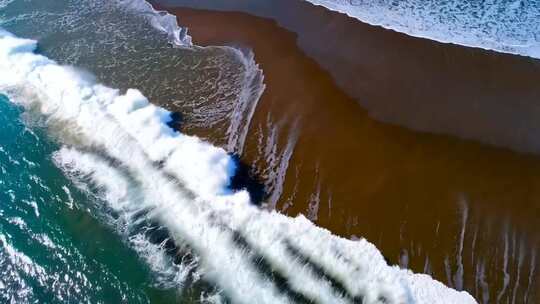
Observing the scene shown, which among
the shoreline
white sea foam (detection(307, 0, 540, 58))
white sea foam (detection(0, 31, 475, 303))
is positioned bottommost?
white sea foam (detection(0, 31, 475, 303))

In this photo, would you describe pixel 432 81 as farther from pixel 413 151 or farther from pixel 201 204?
pixel 201 204

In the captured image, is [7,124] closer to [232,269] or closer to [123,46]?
[123,46]

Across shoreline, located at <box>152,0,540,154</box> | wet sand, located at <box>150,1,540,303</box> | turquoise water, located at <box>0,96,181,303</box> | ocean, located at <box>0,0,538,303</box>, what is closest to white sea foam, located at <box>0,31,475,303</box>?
ocean, located at <box>0,0,538,303</box>

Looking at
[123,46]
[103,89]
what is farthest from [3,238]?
[123,46]

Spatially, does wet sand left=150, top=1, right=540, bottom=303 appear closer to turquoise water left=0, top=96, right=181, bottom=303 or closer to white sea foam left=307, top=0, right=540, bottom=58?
white sea foam left=307, top=0, right=540, bottom=58

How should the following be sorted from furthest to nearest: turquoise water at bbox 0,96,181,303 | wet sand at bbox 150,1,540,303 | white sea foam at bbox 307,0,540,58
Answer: white sea foam at bbox 307,0,540,58 → turquoise water at bbox 0,96,181,303 → wet sand at bbox 150,1,540,303

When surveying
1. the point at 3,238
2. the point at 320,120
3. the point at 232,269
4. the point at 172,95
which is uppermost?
the point at 320,120
